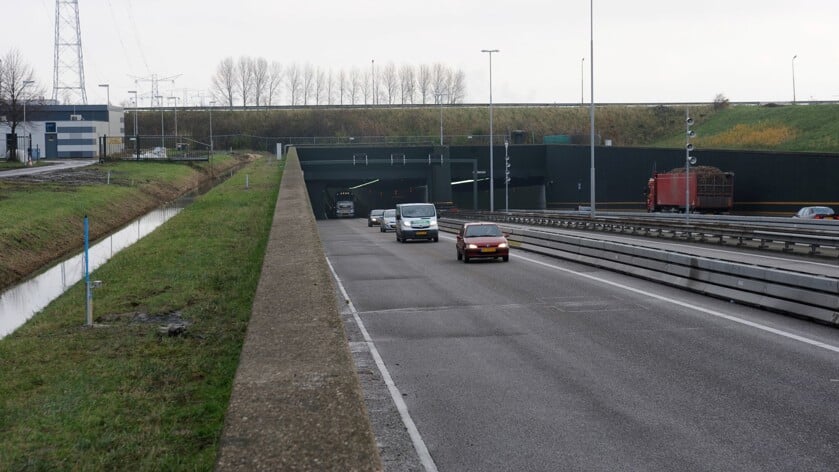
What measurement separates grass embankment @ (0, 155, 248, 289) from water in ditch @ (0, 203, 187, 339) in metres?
0.87

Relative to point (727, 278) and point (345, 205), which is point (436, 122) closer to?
point (345, 205)

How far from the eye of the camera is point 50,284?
28.9m

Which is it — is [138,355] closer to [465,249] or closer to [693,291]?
[693,291]

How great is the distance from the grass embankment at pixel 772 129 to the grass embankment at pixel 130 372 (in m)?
71.0

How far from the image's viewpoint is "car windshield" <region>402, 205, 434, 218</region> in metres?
44.2

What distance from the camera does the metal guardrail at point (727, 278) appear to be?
15.7 meters

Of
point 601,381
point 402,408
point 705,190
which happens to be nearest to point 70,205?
point 402,408

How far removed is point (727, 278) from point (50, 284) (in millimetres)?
20825

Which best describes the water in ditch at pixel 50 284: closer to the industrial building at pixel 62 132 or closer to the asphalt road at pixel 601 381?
the asphalt road at pixel 601 381

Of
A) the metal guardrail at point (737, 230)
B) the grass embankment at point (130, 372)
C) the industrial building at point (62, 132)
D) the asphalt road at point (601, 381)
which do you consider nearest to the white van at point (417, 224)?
the metal guardrail at point (737, 230)

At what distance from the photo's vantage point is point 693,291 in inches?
799

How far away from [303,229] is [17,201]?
24.0 m

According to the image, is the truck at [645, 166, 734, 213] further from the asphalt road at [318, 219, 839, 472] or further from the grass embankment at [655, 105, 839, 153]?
the asphalt road at [318, 219, 839, 472]

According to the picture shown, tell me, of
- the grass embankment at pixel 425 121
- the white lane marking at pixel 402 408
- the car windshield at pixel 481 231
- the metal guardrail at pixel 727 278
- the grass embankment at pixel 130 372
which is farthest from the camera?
the grass embankment at pixel 425 121
